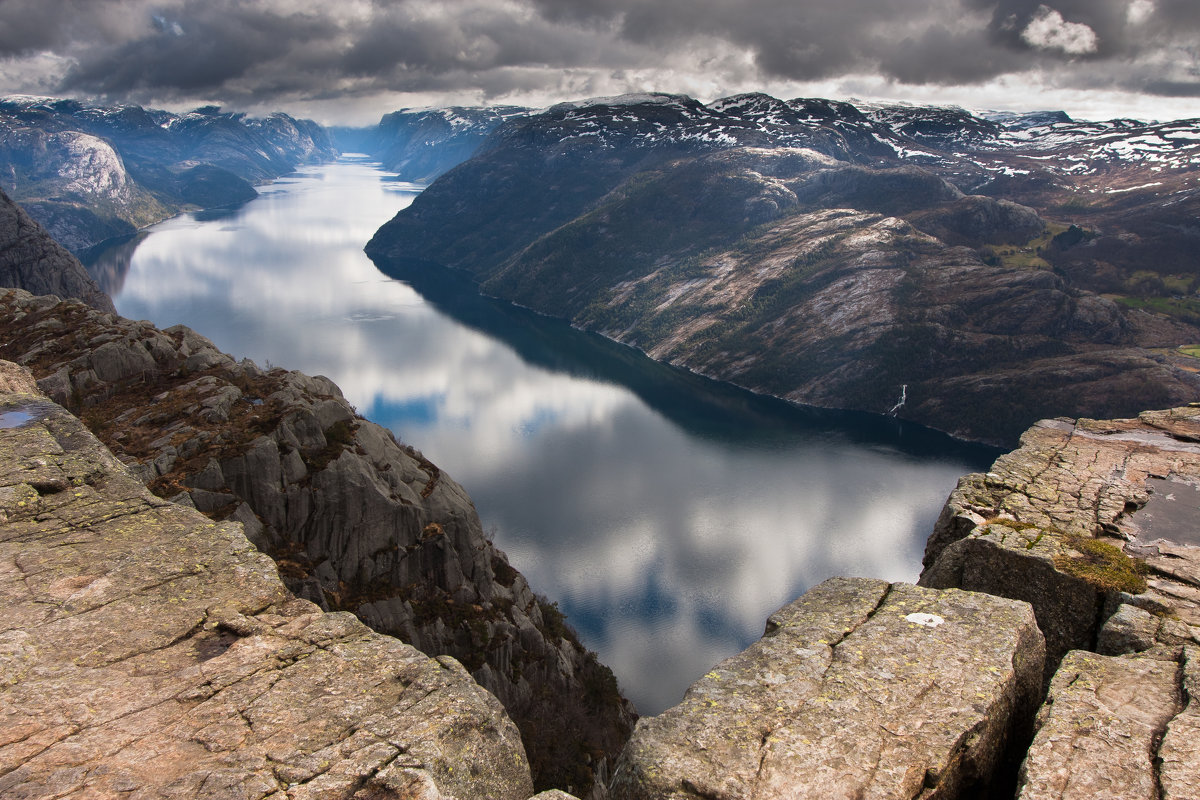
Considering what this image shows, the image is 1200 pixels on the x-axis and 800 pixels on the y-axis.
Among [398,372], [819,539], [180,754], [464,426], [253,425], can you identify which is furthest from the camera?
[398,372]

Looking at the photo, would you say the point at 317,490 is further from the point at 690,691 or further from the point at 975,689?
the point at 975,689

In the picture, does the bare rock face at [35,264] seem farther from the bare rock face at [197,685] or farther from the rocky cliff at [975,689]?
the rocky cliff at [975,689]

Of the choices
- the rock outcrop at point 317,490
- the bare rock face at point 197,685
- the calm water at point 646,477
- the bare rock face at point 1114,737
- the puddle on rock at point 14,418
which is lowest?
the calm water at point 646,477

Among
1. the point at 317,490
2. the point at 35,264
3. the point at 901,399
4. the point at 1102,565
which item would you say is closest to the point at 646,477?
the point at 317,490

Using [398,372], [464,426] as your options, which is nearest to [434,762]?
[464,426]

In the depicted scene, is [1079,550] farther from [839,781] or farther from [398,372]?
[398,372]

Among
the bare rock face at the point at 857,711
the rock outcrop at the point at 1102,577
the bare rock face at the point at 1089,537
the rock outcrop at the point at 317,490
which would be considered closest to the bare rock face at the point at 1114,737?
the rock outcrop at the point at 1102,577
